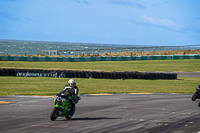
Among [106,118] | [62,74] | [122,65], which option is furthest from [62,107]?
[122,65]

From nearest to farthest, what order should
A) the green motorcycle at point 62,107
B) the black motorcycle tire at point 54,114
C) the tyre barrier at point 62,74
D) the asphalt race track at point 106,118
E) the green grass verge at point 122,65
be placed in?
the asphalt race track at point 106,118
the black motorcycle tire at point 54,114
the green motorcycle at point 62,107
the tyre barrier at point 62,74
the green grass verge at point 122,65

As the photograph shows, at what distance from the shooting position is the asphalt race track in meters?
9.77

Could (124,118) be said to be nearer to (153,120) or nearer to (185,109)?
(153,120)

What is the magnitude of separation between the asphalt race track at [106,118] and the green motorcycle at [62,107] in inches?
7.8

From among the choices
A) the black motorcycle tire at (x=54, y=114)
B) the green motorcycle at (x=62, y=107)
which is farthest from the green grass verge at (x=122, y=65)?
the black motorcycle tire at (x=54, y=114)

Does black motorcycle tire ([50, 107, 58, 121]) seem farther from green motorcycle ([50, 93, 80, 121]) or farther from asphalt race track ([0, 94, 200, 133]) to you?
asphalt race track ([0, 94, 200, 133])

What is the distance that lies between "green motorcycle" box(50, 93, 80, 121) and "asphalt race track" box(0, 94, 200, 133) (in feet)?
0.65

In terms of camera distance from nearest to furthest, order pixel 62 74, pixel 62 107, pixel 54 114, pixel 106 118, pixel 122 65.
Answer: pixel 54 114 < pixel 62 107 < pixel 106 118 < pixel 62 74 < pixel 122 65

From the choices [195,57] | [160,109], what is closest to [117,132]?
[160,109]

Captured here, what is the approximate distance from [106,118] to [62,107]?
5.11 ft

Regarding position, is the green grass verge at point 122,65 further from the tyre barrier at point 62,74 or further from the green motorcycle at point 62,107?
the green motorcycle at point 62,107

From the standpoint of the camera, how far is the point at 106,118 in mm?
11812

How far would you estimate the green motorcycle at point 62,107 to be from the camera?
1105cm

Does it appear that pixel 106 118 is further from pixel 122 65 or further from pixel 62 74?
pixel 122 65
